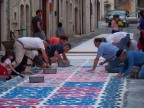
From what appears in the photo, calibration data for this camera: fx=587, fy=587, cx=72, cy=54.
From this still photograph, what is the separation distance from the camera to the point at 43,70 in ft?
55.8

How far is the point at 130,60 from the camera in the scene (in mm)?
14812

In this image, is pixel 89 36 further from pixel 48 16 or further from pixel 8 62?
pixel 8 62

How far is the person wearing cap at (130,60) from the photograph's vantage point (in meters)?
14.9

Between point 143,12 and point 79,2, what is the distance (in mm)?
27545

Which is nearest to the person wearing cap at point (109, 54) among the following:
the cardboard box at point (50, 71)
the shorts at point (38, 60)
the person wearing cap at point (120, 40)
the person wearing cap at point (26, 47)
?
the person wearing cap at point (120, 40)

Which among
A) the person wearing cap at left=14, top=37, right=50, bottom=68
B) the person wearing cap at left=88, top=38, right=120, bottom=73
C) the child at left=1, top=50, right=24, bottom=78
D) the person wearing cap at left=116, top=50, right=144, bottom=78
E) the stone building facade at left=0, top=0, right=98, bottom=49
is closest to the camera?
the person wearing cap at left=116, top=50, right=144, bottom=78

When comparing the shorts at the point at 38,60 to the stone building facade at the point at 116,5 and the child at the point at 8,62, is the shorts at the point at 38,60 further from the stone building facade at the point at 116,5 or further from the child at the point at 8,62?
the stone building facade at the point at 116,5

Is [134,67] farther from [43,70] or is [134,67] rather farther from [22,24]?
[22,24]

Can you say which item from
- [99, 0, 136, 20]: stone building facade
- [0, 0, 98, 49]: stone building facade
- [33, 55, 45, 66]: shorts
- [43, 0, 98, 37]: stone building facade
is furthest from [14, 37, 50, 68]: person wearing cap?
[99, 0, 136, 20]: stone building facade

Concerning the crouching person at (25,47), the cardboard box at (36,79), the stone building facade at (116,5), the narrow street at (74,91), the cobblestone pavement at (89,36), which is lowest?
the cobblestone pavement at (89,36)

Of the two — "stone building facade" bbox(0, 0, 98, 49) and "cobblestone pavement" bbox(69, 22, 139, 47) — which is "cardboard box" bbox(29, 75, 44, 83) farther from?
"cobblestone pavement" bbox(69, 22, 139, 47)

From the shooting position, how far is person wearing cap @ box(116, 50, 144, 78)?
48.8ft

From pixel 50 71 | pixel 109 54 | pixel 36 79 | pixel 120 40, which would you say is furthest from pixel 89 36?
pixel 36 79

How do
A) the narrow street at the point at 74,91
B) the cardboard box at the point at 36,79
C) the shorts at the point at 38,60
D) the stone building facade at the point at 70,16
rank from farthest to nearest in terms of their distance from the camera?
1. the stone building facade at the point at 70,16
2. the shorts at the point at 38,60
3. the cardboard box at the point at 36,79
4. the narrow street at the point at 74,91
